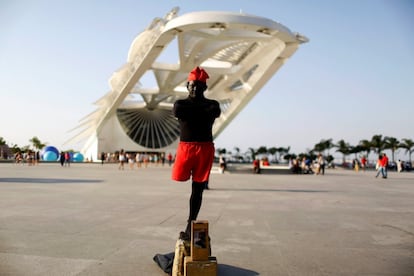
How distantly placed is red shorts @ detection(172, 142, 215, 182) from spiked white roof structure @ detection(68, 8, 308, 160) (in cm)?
1823

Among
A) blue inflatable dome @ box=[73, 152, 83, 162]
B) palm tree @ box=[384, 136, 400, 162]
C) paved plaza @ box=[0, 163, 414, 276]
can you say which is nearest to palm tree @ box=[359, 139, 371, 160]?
palm tree @ box=[384, 136, 400, 162]

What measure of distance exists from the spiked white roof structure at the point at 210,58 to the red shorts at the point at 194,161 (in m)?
18.2

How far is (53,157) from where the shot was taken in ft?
156

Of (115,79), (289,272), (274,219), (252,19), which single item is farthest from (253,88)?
(289,272)

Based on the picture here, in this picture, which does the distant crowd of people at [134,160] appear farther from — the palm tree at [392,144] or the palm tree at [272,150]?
the palm tree at [272,150]

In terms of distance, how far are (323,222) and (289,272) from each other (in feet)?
7.76

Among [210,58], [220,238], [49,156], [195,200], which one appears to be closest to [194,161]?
[195,200]

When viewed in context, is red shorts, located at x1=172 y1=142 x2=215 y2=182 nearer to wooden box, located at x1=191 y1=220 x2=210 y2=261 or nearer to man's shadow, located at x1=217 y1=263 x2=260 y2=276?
wooden box, located at x1=191 y1=220 x2=210 y2=261

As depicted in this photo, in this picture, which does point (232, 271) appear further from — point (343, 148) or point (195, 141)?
point (343, 148)

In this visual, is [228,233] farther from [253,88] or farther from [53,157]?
[53,157]

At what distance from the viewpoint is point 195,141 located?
9.70 ft

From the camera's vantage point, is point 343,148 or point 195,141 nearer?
point 195,141

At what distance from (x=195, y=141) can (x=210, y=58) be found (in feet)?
102

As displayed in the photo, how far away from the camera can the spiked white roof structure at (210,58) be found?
68.1 feet
